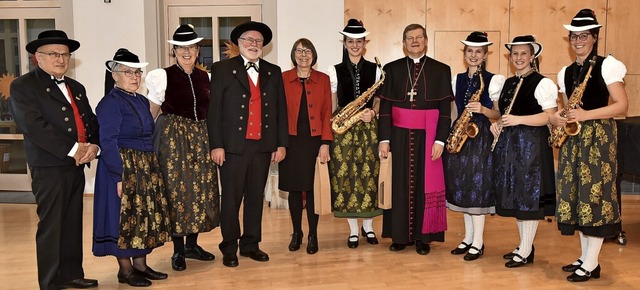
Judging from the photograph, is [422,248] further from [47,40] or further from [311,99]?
[47,40]

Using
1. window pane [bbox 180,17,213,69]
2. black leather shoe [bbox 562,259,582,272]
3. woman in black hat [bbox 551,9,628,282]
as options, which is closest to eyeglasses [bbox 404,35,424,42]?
woman in black hat [bbox 551,9,628,282]

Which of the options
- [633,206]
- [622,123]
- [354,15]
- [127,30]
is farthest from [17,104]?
[633,206]

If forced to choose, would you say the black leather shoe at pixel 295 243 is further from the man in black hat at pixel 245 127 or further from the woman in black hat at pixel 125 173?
the woman in black hat at pixel 125 173

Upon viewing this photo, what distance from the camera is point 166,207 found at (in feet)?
12.2

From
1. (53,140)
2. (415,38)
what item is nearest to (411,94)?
(415,38)

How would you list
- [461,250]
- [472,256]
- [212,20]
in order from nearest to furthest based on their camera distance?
[472,256] < [461,250] < [212,20]

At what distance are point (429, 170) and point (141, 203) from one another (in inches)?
80.9

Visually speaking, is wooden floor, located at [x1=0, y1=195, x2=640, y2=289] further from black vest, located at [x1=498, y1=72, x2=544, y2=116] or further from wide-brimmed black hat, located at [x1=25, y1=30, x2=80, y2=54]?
wide-brimmed black hat, located at [x1=25, y1=30, x2=80, y2=54]

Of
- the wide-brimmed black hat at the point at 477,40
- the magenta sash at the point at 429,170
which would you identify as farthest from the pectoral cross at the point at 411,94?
the wide-brimmed black hat at the point at 477,40

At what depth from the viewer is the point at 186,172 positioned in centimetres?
386

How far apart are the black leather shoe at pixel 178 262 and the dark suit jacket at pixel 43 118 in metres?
1.05

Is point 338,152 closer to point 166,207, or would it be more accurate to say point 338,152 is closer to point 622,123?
point 166,207

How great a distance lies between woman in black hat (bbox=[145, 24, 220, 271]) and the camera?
3.81 metres

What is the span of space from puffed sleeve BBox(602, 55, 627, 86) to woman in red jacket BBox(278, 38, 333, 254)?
1.86m
